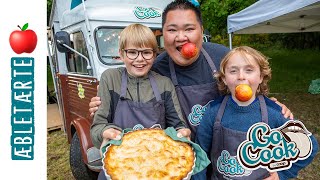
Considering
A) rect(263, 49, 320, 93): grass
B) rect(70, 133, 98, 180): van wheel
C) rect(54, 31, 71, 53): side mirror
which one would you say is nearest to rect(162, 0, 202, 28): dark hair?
rect(54, 31, 71, 53): side mirror

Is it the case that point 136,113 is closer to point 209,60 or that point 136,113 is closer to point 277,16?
point 209,60

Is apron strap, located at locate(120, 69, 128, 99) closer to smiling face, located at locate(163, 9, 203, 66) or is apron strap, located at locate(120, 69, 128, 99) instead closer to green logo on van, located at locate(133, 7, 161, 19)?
smiling face, located at locate(163, 9, 203, 66)

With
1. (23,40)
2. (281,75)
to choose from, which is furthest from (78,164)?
(281,75)

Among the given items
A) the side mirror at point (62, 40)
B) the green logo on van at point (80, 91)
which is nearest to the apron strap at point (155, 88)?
the side mirror at point (62, 40)

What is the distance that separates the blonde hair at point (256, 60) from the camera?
1.89m

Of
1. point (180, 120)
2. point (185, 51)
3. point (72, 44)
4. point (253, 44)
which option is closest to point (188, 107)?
point (180, 120)

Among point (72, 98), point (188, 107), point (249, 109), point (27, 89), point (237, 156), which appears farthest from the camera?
point (72, 98)

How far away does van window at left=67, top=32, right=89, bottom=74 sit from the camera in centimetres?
425

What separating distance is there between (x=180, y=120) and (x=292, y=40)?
25611 millimetres

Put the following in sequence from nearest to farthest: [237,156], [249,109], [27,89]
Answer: [237,156] < [249,109] < [27,89]

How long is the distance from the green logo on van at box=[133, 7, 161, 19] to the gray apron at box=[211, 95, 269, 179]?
8.69ft

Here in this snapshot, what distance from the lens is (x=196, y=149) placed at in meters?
1.79

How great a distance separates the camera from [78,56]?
4512mm

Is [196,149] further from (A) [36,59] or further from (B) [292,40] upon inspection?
(B) [292,40]
